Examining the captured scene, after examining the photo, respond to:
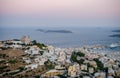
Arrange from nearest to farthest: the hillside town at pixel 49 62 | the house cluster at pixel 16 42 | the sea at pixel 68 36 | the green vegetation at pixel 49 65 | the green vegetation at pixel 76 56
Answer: the hillside town at pixel 49 62 → the green vegetation at pixel 49 65 → the green vegetation at pixel 76 56 → the house cluster at pixel 16 42 → the sea at pixel 68 36

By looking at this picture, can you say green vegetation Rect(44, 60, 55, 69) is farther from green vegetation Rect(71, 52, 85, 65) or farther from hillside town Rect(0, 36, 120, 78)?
green vegetation Rect(71, 52, 85, 65)

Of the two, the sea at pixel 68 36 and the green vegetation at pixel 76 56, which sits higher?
the sea at pixel 68 36

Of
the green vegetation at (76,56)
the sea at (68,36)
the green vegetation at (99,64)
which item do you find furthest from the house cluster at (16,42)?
the green vegetation at (99,64)

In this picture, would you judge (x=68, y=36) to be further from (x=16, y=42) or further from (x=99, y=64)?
(x=99, y=64)

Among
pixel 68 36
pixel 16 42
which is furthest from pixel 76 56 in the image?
pixel 68 36

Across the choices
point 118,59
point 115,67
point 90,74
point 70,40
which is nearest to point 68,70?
point 90,74

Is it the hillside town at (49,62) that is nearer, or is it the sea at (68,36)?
the hillside town at (49,62)

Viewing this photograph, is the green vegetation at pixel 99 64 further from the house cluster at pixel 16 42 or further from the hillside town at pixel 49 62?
the house cluster at pixel 16 42
